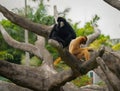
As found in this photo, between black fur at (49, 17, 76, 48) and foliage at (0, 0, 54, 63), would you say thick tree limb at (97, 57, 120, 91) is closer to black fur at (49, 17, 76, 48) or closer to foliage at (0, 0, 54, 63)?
black fur at (49, 17, 76, 48)

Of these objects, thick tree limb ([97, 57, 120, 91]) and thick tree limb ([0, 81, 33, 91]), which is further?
thick tree limb ([0, 81, 33, 91])

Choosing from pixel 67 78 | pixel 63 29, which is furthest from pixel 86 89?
pixel 63 29

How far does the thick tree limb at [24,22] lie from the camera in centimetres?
579

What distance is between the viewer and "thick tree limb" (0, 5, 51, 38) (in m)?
5.79

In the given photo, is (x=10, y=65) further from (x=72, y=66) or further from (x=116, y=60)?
(x=116, y=60)

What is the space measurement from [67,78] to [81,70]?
0.33 m

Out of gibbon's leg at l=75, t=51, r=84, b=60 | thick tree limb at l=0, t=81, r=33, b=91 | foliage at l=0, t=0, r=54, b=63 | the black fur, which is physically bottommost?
thick tree limb at l=0, t=81, r=33, b=91

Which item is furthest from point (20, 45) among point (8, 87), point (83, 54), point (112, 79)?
point (112, 79)

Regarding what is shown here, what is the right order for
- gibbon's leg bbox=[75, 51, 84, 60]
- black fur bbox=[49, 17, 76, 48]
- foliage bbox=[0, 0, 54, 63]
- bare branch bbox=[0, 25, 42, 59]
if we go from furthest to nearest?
foliage bbox=[0, 0, 54, 63] < bare branch bbox=[0, 25, 42, 59] < gibbon's leg bbox=[75, 51, 84, 60] < black fur bbox=[49, 17, 76, 48]

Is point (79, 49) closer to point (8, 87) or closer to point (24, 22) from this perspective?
point (24, 22)

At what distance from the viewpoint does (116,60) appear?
590 centimetres

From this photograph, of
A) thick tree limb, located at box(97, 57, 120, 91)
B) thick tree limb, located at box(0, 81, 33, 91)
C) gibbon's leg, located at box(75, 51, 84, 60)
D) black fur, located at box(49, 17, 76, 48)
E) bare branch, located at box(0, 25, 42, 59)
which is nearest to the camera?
black fur, located at box(49, 17, 76, 48)

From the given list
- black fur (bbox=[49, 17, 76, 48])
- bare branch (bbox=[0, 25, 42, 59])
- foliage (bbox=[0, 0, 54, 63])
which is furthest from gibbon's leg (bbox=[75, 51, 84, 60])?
foliage (bbox=[0, 0, 54, 63])

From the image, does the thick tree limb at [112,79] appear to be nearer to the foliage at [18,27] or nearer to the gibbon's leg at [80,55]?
the gibbon's leg at [80,55]
